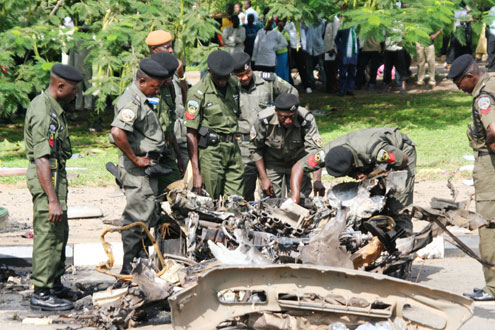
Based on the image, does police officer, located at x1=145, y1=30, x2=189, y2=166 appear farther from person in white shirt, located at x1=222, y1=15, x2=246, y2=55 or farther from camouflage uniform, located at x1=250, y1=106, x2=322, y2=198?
person in white shirt, located at x1=222, y1=15, x2=246, y2=55

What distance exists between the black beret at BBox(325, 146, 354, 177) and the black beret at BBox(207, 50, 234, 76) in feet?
6.08

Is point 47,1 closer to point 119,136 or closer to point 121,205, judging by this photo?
point 121,205

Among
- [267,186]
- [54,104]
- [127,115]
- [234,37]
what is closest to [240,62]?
[267,186]

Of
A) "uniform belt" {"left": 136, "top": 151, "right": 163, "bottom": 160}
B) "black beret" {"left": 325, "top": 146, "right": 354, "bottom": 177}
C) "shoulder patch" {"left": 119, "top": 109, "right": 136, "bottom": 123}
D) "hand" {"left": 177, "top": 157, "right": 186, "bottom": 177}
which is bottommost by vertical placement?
"hand" {"left": 177, "top": 157, "right": 186, "bottom": 177}

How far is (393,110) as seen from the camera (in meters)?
17.0

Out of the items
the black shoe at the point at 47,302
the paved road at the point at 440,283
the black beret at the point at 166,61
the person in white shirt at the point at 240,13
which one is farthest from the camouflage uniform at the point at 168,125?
the person in white shirt at the point at 240,13

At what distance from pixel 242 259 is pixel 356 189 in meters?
1.30

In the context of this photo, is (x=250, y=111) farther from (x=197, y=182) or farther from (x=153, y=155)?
(x=153, y=155)

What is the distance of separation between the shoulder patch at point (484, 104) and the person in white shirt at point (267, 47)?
29.8ft

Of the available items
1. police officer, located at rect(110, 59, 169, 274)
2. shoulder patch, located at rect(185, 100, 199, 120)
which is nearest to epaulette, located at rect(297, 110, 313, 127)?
shoulder patch, located at rect(185, 100, 199, 120)

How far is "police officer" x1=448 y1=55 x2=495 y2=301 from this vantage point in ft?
22.3

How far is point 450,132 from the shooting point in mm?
14875

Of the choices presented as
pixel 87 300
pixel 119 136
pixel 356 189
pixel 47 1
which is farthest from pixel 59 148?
pixel 47 1

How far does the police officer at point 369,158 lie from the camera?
6.77 meters
